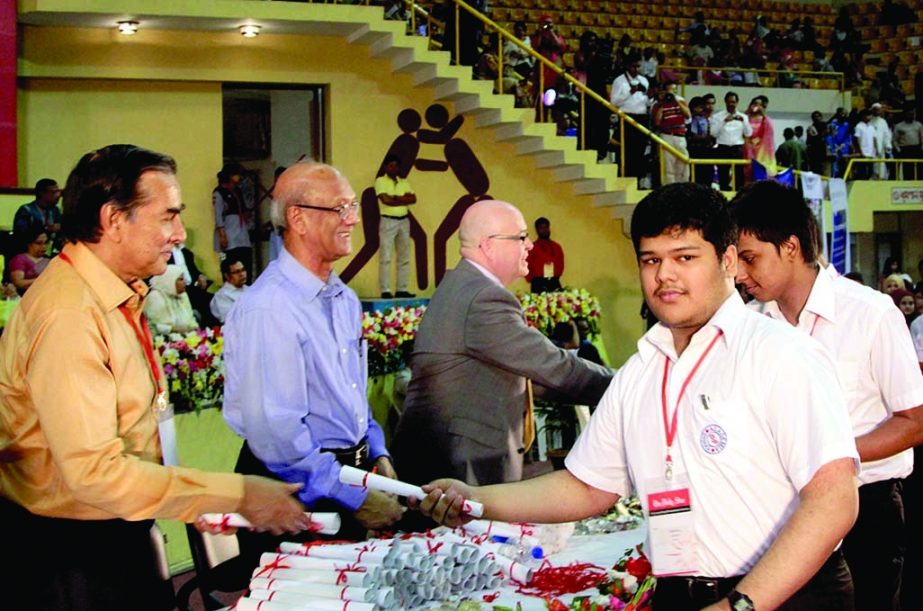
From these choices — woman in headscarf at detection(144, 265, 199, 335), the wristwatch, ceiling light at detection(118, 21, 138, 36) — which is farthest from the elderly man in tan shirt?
ceiling light at detection(118, 21, 138, 36)

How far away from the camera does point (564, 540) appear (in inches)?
138

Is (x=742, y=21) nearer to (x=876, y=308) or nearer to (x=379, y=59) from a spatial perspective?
(x=379, y=59)

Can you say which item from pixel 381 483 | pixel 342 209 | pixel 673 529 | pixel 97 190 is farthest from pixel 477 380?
pixel 673 529

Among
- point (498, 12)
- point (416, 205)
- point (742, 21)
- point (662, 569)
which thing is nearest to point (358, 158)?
point (416, 205)

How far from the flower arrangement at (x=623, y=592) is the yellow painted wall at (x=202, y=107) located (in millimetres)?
11490

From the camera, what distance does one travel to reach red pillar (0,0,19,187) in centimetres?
1227

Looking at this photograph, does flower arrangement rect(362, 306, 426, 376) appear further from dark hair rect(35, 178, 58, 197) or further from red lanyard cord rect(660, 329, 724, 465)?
red lanyard cord rect(660, 329, 724, 465)

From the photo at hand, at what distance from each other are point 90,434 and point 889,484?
2.17m

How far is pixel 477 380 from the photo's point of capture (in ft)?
14.3

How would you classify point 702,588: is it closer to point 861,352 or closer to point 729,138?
point 861,352

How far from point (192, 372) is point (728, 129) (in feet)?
35.4

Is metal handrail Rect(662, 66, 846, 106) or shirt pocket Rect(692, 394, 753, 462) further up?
metal handrail Rect(662, 66, 846, 106)

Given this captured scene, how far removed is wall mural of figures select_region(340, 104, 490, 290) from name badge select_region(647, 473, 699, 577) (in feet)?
40.7

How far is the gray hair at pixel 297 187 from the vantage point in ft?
12.6
